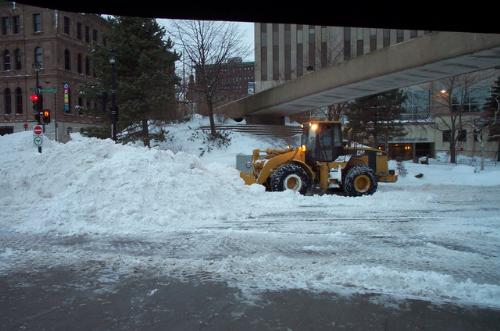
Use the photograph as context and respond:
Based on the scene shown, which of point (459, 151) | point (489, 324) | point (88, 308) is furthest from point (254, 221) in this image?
point (459, 151)

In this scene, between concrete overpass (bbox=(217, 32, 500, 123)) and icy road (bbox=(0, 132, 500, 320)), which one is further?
concrete overpass (bbox=(217, 32, 500, 123))

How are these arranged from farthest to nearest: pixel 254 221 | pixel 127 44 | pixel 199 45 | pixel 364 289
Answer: pixel 199 45, pixel 127 44, pixel 254 221, pixel 364 289

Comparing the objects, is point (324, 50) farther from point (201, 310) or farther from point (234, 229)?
point (201, 310)

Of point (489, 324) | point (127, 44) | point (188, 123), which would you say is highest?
point (127, 44)

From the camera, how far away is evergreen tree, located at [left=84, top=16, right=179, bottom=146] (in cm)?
2734

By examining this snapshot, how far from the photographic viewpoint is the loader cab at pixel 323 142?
15.5 meters

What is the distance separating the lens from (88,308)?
5.50 m

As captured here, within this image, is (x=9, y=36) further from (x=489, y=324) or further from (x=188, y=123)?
(x=489, y=324)

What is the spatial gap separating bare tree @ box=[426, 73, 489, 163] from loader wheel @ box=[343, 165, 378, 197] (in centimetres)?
2181

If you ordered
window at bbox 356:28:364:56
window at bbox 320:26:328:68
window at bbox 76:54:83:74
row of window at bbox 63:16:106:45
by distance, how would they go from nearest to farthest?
window at bbox 320:26:328:68 < window at bbox 356:28:364:56 < row of window at bbox 63:16:106:45 < window at bbox 76:54:83:74

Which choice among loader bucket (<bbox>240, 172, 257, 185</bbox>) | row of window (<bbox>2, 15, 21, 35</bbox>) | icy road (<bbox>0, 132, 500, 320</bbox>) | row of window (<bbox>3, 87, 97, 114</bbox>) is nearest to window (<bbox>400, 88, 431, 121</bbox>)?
row of window (<bbox>3, 87, 97, 114</bbox>)

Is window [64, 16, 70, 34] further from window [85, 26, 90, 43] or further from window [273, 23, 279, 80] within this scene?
window [273, 23, 279, 80]

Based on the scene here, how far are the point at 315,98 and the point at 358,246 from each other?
75.3ft

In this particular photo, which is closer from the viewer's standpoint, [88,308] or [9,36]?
[88,308]
